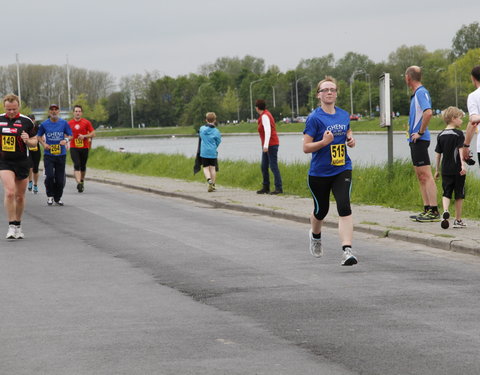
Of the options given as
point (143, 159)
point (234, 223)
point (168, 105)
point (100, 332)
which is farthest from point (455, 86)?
point (100, 332)

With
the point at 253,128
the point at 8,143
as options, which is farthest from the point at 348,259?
the point at 253,128

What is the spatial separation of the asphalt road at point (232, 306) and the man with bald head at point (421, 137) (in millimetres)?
1400

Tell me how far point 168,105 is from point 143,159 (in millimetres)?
143940

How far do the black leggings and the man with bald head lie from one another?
3.31 meters

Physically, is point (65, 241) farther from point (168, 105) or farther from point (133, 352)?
point (168, 105)

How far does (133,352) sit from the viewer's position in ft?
19.0

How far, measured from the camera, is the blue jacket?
67.3 feet

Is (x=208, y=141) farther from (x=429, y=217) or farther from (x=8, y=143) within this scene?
(x=429, y=217)

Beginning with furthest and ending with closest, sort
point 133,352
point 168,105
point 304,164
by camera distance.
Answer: point 168,105
point 304,164
point 133,352

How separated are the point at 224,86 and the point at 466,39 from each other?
144 ft

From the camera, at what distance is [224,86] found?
559ft

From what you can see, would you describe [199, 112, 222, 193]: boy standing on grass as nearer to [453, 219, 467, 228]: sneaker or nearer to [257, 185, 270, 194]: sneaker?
[257, 185, 270, 194]: sneaker

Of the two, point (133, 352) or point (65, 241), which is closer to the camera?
point (133, 352)

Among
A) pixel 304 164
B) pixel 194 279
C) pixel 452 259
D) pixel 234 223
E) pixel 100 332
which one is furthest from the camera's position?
pixel 304 164
